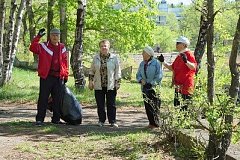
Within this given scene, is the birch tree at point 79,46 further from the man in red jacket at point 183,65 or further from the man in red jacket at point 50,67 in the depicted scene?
the man in red jacket at point 183,65

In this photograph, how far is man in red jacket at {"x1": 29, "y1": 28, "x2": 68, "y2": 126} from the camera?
9305mm

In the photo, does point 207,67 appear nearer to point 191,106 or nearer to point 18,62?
point 191,106

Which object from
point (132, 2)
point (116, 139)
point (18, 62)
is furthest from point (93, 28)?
point (116, 139)

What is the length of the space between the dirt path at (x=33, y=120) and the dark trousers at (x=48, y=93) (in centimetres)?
41

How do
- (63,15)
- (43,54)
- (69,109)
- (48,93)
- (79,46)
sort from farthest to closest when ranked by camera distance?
(63,15) → (79,46) → (69,109) → (48,93) → (43,54)

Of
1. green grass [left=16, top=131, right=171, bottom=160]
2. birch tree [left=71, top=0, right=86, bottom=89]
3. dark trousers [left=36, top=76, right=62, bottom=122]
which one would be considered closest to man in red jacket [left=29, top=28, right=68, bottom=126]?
dark trousers [left=36, top=76, right=62, bottom=122]

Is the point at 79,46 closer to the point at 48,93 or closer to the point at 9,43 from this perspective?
the point at 9,43

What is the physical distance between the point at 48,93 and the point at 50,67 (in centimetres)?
55

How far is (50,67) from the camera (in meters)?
9.40

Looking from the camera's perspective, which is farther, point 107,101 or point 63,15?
point 63,15

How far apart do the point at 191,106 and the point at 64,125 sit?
15.1 feet

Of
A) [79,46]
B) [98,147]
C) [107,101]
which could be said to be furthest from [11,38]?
[98,147]

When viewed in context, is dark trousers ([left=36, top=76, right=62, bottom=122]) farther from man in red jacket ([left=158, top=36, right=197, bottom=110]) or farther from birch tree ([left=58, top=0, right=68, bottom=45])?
birch tree ([left=58, top=0, right=68, bottom=45])

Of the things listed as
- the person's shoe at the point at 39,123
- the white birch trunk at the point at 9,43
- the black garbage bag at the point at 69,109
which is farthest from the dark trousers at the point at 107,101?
the white birch trunk at the point at 9,43
